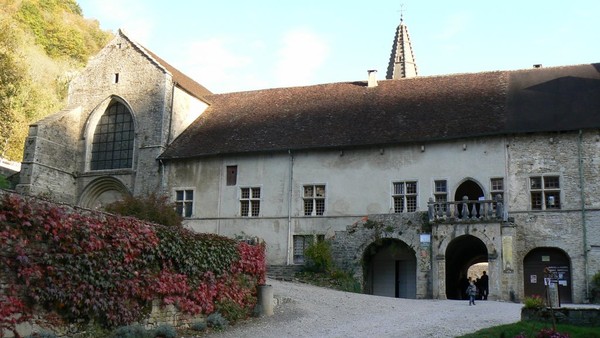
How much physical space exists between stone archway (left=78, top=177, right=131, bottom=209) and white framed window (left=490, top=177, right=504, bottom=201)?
18.0 meters

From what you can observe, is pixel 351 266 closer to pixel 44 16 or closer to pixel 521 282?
pixel 521 282

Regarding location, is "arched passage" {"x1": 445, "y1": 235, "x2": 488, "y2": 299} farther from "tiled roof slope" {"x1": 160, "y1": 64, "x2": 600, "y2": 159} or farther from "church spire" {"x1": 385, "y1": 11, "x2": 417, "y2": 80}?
"church spire" {"x1": 385, "y1": 11, "x2": 417, "y2": 80}

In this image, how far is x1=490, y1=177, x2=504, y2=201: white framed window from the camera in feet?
90.5

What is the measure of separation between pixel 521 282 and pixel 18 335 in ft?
65.8

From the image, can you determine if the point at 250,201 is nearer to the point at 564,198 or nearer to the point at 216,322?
the point at 564,198

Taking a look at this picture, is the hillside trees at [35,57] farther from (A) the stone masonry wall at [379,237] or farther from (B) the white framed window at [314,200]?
(A) the stone masonry wall at [379,237]

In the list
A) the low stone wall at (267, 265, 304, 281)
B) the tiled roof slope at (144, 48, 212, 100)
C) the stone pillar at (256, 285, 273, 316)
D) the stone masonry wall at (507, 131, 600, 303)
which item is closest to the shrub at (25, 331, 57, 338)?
the stone pillar at (256, 285, 273, 316)

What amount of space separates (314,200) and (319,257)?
3.95 meters

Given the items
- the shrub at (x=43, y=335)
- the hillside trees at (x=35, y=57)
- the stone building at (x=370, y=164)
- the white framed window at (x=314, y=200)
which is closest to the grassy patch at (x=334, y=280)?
the stone building at (x=370, y=164)

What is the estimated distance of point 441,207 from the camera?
26250 millimetres

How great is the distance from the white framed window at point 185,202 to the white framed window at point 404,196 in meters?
9.75

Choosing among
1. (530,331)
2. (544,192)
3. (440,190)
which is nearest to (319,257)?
(440,190)

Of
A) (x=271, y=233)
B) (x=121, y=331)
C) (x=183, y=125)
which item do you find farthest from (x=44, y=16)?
(x=121, y=331)

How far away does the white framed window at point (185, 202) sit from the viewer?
107 feet
